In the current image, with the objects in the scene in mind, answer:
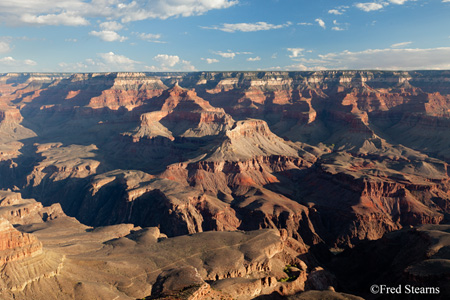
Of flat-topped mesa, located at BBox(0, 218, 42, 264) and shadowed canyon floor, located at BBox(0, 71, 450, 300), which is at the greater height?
flat-topped mesa, located at BBox(0, 218, 42, 264)

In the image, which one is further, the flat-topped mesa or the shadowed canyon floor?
the shadowed canyon floor

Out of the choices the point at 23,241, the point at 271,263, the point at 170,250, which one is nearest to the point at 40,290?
the point at 23,241

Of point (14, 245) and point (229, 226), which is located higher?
point (14, 245)

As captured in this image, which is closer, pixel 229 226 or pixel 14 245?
pixel 14 245

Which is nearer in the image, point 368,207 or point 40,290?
point 40,290

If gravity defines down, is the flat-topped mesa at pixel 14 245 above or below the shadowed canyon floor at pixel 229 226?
above

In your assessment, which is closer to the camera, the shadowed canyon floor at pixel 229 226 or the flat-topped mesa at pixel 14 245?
the flat-topped mesa at pixel 14 245

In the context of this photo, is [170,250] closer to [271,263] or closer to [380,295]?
[271,263]

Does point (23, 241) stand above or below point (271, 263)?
above
